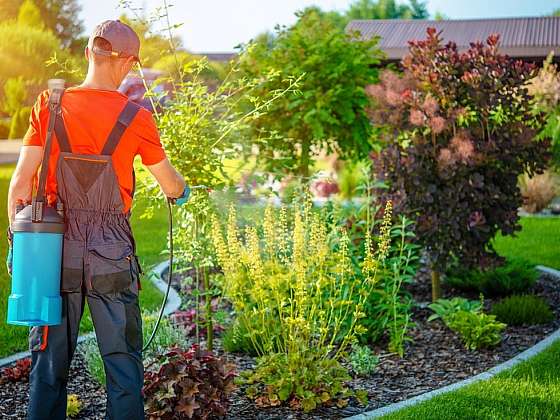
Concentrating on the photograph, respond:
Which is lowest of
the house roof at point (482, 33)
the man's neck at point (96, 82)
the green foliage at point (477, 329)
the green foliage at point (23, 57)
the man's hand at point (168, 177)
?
the green foliage at point (477, 329)

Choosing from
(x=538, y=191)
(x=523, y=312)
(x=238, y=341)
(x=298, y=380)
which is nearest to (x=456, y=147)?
(x=523, y=312)

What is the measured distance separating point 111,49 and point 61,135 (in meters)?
0.38

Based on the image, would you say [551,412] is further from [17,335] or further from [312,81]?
[312,81]

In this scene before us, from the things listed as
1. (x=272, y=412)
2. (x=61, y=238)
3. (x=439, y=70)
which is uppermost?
(x=439, y=70)

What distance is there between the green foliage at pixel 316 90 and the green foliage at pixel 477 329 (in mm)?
4007

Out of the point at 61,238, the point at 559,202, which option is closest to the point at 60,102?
the point at 61,238

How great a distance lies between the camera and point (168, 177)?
357cm

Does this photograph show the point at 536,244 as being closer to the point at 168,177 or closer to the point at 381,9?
the point at 168,177

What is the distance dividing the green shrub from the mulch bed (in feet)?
0.24

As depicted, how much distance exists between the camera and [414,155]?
6.64m

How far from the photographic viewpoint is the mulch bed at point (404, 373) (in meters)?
4.52

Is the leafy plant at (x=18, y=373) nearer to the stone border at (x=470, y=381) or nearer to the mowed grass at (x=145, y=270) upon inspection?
the mowed grass at (x=145, y=270)

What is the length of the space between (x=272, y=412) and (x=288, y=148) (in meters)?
6.12

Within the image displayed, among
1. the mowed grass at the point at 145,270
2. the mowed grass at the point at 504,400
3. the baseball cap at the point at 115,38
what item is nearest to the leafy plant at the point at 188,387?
the mowed grass at the point at 504,400
